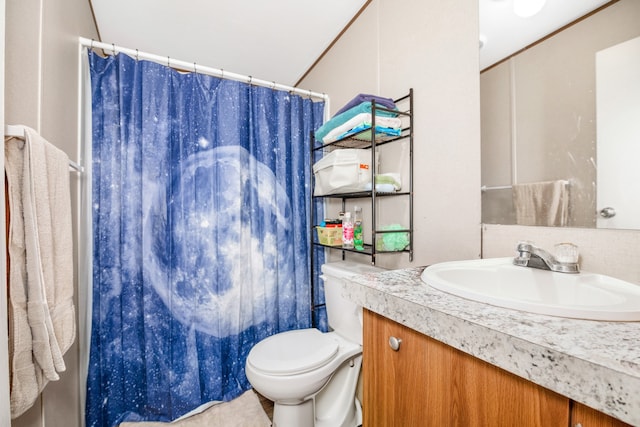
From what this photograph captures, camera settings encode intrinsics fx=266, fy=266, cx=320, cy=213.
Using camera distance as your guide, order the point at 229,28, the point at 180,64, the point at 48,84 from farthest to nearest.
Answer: the point at 229,28 < the point at 180,64 < the point at 48,84

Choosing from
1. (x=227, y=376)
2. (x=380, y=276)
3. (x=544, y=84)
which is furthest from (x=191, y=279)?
(x=544, y=84)

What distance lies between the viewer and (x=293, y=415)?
3.90ft

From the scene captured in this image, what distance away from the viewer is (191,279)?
152 centimetres

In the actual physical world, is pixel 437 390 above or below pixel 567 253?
below

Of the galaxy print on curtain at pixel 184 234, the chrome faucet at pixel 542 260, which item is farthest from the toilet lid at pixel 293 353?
the chrome faucet at pixel 542 260

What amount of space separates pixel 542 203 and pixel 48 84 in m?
1.72

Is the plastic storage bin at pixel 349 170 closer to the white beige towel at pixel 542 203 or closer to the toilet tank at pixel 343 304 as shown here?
the toilet tank at pixel 343 304

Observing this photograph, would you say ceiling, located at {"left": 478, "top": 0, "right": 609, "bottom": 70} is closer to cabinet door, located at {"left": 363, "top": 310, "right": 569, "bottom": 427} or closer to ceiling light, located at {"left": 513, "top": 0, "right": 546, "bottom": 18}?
ceiling light, located at {"left": 513, "top": 0, "right": 546, "bottom": 18}

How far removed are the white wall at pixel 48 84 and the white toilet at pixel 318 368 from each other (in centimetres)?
72

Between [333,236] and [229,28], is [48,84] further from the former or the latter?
[333,236]

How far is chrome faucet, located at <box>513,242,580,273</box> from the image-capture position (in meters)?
0.69

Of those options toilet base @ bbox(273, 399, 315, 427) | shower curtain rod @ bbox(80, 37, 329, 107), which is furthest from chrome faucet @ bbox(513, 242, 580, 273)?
shower curtain rod @ bbox(80, 37, 329, 107)

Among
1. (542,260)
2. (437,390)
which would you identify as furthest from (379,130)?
(437,390)

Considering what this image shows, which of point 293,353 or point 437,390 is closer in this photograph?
point 437,390
